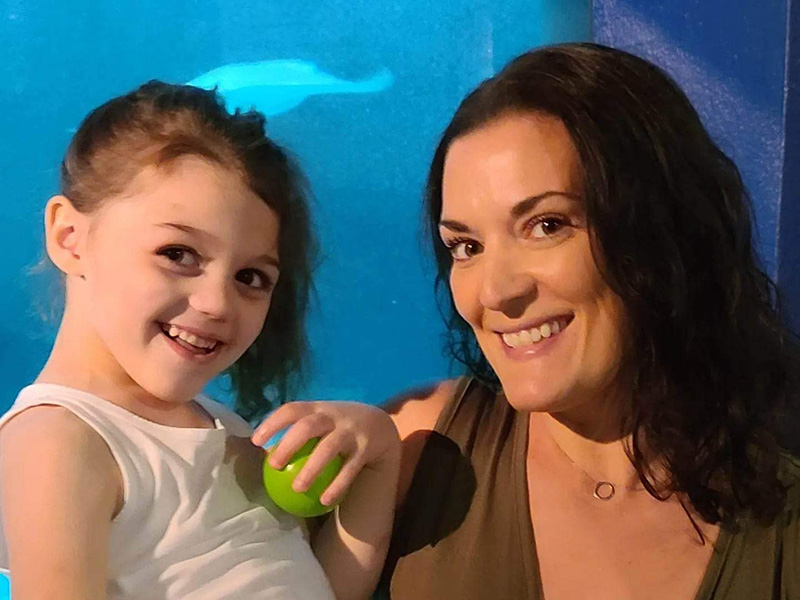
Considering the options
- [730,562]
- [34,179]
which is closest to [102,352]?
[730,562]

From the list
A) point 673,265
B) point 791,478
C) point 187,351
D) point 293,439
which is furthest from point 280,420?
point 791,478

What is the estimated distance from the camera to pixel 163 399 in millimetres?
955

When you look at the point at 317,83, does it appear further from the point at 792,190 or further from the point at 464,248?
the point at 792,190

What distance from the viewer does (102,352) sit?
3.07ft

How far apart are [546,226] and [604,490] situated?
1.24 ft

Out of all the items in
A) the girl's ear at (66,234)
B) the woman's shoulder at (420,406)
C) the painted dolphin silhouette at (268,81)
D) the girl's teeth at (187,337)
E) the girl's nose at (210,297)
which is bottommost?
the woman's shoulder at (420,406)

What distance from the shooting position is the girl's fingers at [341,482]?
3.18 feet

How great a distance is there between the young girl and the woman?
6.0 inches

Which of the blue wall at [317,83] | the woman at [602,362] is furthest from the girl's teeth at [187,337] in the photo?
the blue wall at [317,83]

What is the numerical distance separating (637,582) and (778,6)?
2.89 feet

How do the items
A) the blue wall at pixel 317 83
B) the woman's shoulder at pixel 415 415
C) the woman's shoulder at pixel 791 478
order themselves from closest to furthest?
the woman's shoulder at pixel 791 478, the woman's shoulder at pixel 415 415, the blue wall at pixel 317 83

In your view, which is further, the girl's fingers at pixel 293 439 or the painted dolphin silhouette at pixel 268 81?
the painted dolphin silhouette at pixel 268 81

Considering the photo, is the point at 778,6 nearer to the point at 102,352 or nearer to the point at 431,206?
the point at 431,206

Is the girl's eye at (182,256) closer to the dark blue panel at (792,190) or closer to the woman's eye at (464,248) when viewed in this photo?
the woman's eye at (464,248)
